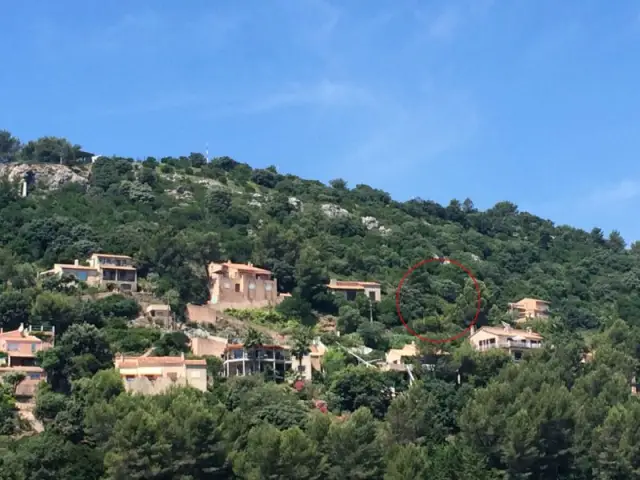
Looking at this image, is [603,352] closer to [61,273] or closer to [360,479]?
[360,479]

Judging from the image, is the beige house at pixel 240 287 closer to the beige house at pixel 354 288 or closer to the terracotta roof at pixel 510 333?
the beige house at pixel 354 288

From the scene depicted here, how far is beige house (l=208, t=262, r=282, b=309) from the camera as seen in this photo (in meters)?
76.1

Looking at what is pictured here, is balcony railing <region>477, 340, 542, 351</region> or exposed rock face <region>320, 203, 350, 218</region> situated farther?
exposed rock face <region>320, 203, 350, 218</region>

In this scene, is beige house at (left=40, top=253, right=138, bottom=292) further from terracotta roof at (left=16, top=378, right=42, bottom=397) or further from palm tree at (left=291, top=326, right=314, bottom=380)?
terracotta roof at (left=16, top=378, right=42, bottom=397)

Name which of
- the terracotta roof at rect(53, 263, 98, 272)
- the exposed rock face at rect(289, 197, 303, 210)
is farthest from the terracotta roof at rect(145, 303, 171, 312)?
the exposed rock face at rect(289, 197, 303, 210)

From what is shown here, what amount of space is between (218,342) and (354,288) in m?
17.3

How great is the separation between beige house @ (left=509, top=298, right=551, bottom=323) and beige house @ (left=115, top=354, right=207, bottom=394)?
3233 centimetres

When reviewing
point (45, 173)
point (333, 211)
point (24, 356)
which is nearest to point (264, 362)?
point (24, 356)

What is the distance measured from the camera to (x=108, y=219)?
87.8 meters

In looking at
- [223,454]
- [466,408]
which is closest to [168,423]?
[223,454]

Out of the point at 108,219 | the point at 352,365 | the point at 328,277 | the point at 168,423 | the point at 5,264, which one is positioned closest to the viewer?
the point at 168,423

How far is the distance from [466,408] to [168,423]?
633 inches

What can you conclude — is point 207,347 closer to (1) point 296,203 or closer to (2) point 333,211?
(1) point 296,203

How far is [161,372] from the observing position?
6041 cm
